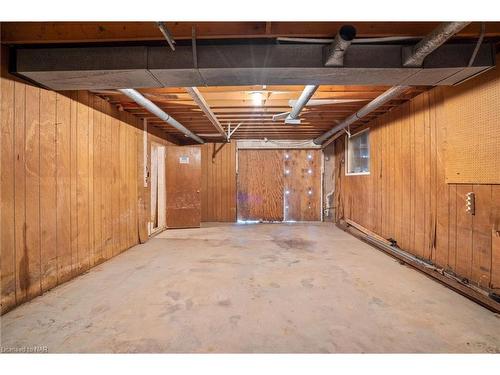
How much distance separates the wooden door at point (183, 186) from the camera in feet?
18.2

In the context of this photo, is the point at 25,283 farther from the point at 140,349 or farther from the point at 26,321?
the point at 140,349

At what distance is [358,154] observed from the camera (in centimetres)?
520

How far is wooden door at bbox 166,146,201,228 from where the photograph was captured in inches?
218

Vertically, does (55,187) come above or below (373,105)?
below

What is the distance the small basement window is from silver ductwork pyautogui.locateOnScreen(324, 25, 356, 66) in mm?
3097

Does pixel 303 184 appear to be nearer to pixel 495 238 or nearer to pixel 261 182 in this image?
pixel 261 182

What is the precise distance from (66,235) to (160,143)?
10.5ft

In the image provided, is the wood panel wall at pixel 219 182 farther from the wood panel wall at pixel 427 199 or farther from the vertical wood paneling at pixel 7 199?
the vertical wood paneling at pixel 7 199

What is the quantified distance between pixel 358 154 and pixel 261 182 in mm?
2548

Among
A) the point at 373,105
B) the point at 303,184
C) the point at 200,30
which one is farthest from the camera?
the point at 303,184

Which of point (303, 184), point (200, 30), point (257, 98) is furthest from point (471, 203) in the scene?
point (303, 184)

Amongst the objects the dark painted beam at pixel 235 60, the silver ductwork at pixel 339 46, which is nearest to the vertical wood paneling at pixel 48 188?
the dark painted beam at pixel 235 60

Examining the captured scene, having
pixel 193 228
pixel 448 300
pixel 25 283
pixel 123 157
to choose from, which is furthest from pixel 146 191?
pixel 448 300

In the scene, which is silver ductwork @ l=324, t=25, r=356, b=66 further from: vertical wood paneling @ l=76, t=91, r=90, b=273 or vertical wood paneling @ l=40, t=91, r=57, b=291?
vertical wood paneling @ l=76, t=91, r=90, b=273
